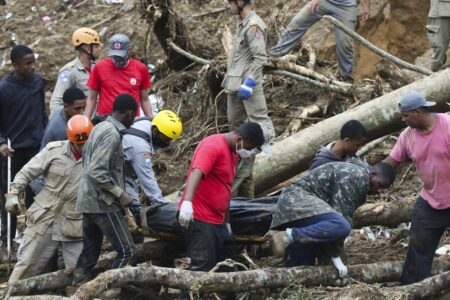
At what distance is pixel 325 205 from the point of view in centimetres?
815

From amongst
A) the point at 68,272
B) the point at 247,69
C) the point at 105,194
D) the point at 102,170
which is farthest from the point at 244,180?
the point at 247,69

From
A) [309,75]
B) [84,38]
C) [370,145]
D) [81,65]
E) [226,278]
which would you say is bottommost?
[370,145]

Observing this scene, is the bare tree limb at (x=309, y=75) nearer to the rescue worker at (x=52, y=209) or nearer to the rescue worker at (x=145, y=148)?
the rescue worker at (x=145, y=148)

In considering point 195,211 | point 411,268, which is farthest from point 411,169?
point 195,211

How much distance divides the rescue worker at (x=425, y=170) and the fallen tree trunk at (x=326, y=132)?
7.24 ft

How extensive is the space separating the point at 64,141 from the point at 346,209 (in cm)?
246

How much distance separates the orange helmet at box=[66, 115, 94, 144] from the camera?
8695 millimetres

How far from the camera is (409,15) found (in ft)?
45.8

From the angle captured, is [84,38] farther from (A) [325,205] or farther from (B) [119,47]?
(A) [325,205]

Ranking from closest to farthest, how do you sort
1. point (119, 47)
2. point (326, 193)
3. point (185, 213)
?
point (185, 213) < point (326, 193) < point (119, 47)

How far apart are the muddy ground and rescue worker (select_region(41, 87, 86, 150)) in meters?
2.65

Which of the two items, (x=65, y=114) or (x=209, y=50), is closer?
(x=65, y=114)

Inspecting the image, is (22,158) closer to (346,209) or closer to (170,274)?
(170,274)

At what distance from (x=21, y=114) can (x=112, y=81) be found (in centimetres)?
94
